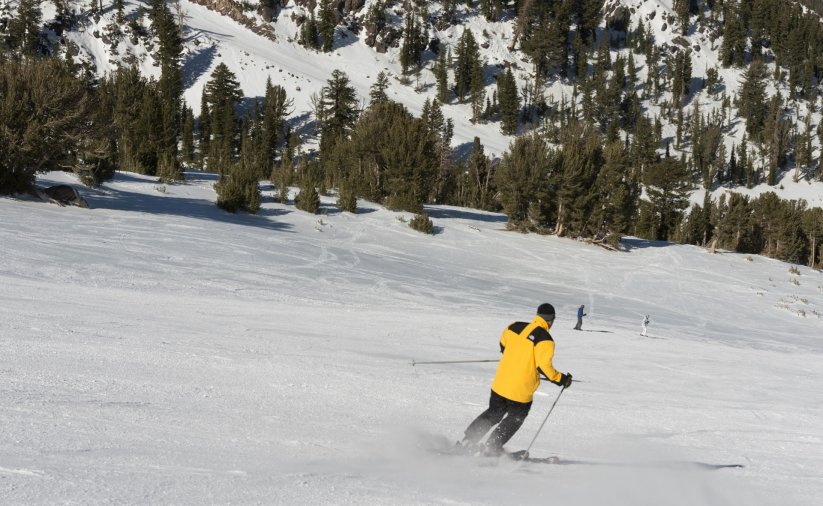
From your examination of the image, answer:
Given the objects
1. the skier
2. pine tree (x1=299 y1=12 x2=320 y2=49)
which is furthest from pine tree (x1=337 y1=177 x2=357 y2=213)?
pine tree (x1=299 y1=12 x2=320 y2=49)

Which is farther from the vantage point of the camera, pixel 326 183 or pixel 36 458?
pixel 326 183

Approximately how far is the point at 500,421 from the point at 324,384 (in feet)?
7.64

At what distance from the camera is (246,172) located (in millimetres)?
26859

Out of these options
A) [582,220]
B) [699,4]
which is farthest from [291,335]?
Result: [699,4]

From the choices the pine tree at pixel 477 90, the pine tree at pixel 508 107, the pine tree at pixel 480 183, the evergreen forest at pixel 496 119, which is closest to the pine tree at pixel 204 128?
the evergreen forest at pixel 496 119

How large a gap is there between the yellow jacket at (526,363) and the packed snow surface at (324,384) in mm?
620

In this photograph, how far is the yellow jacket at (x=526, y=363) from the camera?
17.3ft

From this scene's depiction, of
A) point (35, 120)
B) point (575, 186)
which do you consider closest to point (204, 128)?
point (575, 186)

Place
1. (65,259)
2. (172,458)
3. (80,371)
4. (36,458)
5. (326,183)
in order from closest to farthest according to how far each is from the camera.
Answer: (36,458) → (172,458) → (80,371) → (65,259) → (326,183)

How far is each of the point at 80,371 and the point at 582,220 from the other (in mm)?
32795

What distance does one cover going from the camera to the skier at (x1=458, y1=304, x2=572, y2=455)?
530cm

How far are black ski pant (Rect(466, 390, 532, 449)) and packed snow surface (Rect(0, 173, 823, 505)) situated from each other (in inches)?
9.5

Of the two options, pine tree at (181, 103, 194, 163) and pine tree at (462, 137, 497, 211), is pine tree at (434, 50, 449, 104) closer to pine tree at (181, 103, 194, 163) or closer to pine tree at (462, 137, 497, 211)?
pine tree at (462, 137, 497, 211)

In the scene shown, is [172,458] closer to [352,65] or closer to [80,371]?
[80,371]
